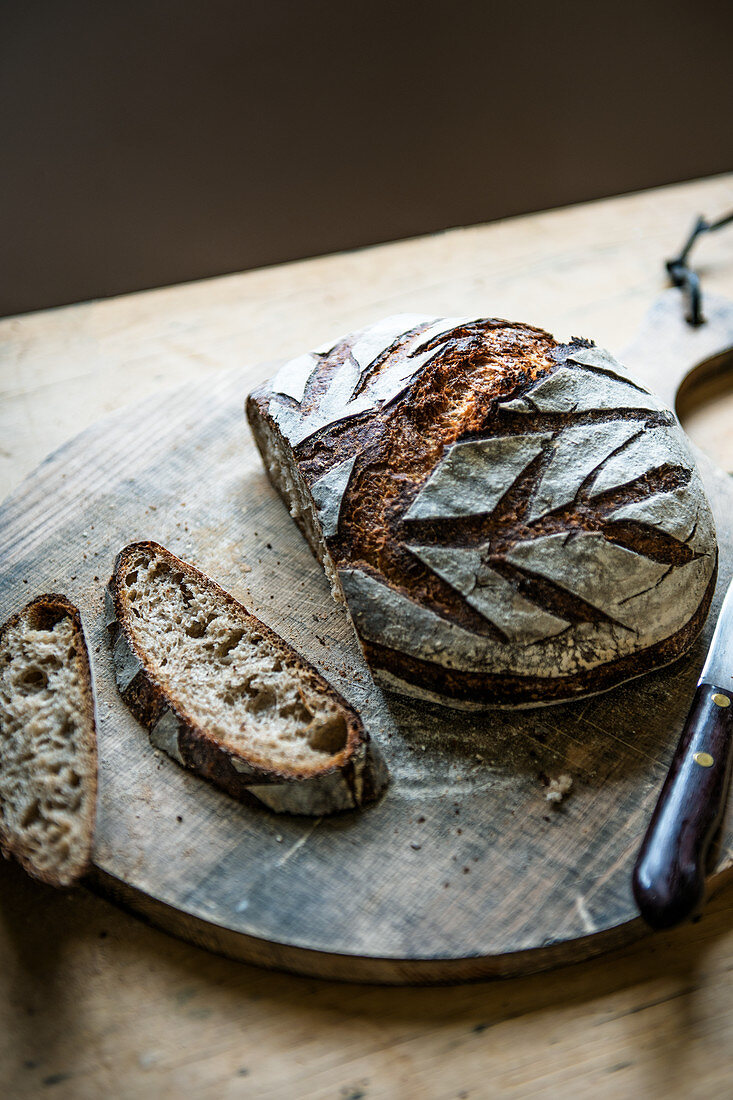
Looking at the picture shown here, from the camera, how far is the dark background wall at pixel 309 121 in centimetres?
292

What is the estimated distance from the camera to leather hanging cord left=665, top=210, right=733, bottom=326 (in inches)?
107

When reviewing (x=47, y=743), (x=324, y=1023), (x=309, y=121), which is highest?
(x=309, y=121)

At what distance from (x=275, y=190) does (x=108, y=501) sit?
6.04 ft

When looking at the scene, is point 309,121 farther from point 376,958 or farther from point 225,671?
point 376,958

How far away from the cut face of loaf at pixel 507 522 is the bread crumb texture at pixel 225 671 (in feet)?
0.61

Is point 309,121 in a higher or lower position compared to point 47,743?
higher

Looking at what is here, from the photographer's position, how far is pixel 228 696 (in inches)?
70.1

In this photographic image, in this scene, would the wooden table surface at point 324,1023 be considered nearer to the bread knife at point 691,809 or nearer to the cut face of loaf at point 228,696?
the bread knife at point 691,809

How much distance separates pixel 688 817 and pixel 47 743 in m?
1.22

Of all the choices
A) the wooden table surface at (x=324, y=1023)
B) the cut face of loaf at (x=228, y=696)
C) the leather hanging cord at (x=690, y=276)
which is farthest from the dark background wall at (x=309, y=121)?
the wooden table surface at (x=324, y=1023)

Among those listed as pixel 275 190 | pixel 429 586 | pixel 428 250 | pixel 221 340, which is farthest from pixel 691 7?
pixel 429 586

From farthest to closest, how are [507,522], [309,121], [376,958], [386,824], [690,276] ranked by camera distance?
[309,121] → [690,276] → [507,522] → [386,824] → [376,958]

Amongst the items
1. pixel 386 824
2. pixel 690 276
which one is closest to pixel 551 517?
pixel 386 824

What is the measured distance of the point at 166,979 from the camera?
153cm
